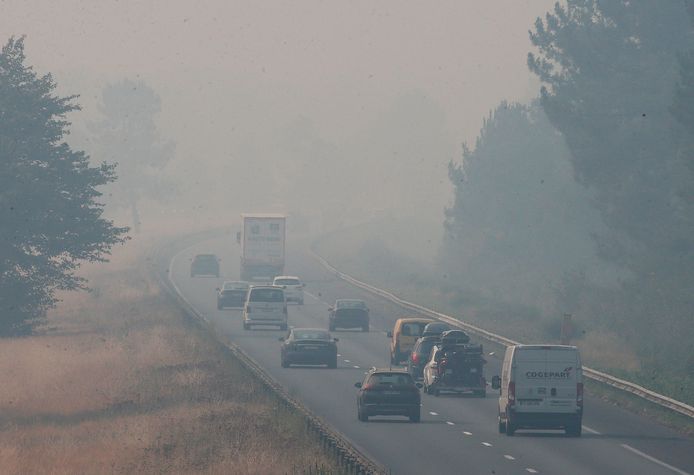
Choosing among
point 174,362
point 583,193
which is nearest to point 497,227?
point 583,193

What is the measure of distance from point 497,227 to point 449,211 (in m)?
10.4

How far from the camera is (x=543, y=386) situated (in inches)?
1184

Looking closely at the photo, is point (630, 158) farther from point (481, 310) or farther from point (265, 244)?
point (265, 244)

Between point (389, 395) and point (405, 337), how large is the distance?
15.1m

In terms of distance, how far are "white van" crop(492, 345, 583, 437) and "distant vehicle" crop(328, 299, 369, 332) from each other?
1248 inches

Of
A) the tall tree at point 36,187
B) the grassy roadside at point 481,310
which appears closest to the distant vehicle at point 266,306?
the tall tree at point 36,187

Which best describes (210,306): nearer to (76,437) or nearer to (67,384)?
(67,384)

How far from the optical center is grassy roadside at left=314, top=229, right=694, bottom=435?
3847 centimetres

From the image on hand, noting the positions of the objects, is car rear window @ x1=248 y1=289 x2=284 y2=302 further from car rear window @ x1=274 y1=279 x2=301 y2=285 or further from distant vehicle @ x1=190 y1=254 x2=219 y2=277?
distant vehicle @ x1=190 y1=254 x2=219 y2=277

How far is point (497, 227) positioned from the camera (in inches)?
4481

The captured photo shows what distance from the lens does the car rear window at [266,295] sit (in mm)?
60312

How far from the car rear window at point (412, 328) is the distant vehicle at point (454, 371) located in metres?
8.45

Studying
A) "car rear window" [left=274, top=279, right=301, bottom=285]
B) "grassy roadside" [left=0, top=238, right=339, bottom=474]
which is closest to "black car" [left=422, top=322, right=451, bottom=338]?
"grassy roadside" [left=0, top=238, right=339, bottom=474]

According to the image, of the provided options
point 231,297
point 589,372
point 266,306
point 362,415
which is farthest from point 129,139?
point 362,415
